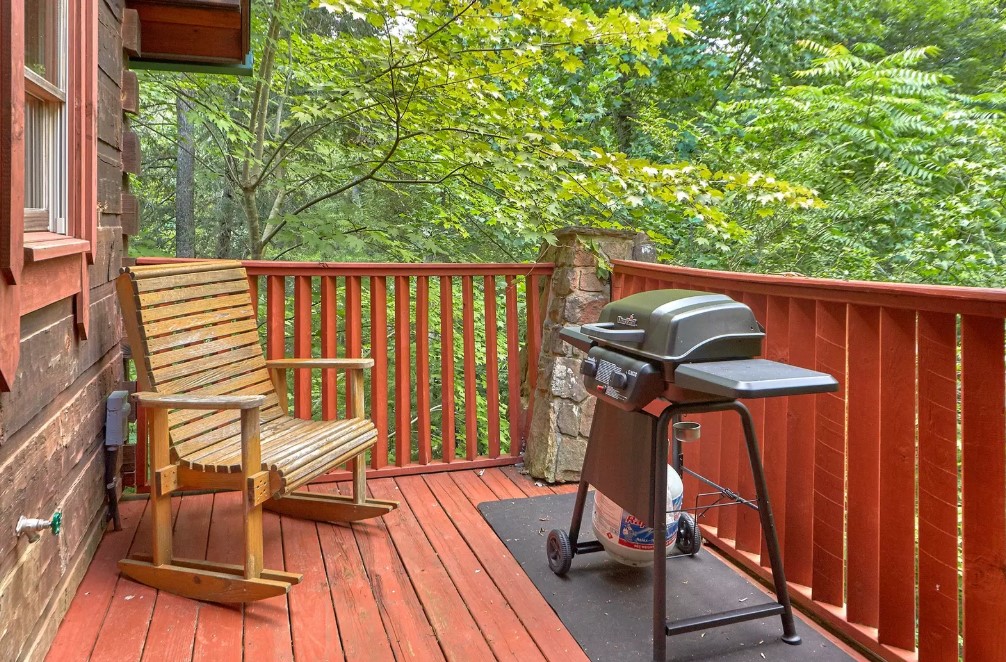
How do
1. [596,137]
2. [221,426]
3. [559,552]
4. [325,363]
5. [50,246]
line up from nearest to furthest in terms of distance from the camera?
[50,246] < [559,552] < [221,426] < [325,363] < [596,137]

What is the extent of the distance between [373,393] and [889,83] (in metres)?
5.44

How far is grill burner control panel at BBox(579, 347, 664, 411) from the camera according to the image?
1861mm

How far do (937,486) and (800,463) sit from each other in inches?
18.9

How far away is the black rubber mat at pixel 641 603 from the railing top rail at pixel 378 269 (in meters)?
1.27

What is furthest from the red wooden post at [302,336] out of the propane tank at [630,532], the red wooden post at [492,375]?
the propane tank at [630,532]

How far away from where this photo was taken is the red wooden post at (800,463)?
6.89 feet

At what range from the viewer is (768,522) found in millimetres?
1906

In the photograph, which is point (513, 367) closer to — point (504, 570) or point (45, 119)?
point (504, 570)

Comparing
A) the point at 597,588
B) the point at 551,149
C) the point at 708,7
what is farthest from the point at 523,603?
the point at 708,7

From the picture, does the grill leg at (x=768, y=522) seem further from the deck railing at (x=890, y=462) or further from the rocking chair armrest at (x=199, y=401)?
the rocking chair armrest at (x=199, y=401)

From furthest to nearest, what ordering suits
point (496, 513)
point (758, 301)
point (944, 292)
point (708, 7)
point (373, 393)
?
1. point (708, 7)
2. point (373, 393)
3. point (496, 513)
4. point (758, 301)
5. point (944, 292)

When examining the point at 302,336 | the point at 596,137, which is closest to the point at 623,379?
the point at 302,336

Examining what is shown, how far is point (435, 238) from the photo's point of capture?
20.6 ft

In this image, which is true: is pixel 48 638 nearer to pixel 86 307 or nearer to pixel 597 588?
pixel 86 307
